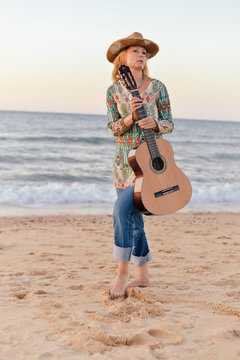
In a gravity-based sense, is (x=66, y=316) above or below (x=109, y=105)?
below

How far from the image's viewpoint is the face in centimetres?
333

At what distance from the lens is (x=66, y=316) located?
2.88m

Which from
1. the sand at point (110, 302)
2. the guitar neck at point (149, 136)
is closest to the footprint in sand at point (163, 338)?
the sand at point (110, 302)

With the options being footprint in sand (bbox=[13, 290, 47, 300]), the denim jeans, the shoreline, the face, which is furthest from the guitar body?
the shoreline

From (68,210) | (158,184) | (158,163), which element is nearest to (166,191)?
(158,184)

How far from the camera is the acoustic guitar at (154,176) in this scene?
9.92ft

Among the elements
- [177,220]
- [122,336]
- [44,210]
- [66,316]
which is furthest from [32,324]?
[44,210]

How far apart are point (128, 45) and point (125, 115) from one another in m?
0.57

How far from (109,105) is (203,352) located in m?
2.00

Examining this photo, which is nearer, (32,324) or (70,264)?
(32,324)

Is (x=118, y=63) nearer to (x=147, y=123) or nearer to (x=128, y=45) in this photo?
(x=128, y=45)

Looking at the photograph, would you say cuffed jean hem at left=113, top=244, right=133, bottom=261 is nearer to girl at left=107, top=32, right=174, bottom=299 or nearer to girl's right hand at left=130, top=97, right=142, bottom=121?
girl at left=107, top=32, right=174, bottom=299

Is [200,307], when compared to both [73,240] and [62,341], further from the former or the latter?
[73,240]

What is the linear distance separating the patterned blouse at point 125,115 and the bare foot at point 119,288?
753mm
